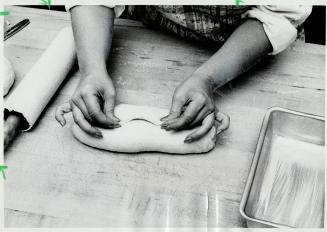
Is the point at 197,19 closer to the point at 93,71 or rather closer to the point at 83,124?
the point at 93,71

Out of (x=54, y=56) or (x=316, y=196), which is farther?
(x=54, y=56)

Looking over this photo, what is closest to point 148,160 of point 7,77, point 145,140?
point 145,140

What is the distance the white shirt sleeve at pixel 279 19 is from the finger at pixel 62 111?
0.46 metres

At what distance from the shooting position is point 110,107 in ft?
2.44

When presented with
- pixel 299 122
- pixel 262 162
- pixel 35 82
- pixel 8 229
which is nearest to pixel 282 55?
pixel 299 122

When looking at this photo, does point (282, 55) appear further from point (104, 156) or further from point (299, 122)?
point (104, 156)

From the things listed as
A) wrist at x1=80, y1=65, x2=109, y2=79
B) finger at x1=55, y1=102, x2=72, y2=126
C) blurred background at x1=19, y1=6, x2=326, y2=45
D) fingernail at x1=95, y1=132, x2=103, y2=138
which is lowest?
blurred background at x1=19, y1=6, x2=326, y2=45

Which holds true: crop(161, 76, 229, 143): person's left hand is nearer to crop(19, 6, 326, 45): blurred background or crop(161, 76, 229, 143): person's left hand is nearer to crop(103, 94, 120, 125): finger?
crop(103, 94, 120, 125): finger

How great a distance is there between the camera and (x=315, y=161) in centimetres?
73

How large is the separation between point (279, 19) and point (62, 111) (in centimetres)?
53

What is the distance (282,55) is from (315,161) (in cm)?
32

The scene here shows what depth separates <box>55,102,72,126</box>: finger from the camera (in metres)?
0.72

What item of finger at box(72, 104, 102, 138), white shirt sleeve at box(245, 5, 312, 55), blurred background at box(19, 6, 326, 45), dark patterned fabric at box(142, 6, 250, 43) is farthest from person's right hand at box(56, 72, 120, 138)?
blurred background at box(19, 6, 326, 45)

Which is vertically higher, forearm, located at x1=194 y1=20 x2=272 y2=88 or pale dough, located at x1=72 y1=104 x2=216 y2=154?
forearm, located at x1=194 y1=20 x2=272 y2=88
